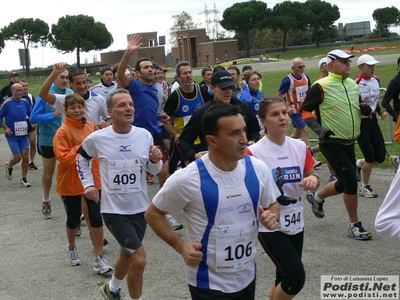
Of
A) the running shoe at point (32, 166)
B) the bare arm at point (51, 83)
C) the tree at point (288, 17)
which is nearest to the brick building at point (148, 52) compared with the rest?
the tree at point (288, 17)

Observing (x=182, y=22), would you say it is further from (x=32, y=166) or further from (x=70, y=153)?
(x=70, y=153)

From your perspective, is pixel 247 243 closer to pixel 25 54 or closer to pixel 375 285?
pixel 375 285

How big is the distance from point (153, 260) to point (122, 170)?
185 cm

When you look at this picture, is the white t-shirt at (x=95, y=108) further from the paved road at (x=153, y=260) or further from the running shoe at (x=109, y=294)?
the running shoe at (x=109, y=294)

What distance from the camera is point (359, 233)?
7.25 m

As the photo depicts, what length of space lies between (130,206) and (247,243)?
6.58 ft

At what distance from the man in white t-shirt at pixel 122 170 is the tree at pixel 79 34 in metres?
→ 117

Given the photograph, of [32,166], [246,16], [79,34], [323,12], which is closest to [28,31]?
[79,34]

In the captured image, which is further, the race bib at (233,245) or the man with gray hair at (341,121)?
the man with gray hair at (341,121)

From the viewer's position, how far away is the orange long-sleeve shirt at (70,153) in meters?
6.53

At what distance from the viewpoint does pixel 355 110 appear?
7336mm

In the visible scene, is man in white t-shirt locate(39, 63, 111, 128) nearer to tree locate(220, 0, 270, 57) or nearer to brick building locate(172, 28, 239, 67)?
brick building locate(172, 28, 239, 67)

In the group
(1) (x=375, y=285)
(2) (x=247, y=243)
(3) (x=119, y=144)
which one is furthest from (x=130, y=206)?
(1) (x=375, y=285)

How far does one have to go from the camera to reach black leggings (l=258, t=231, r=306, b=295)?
14.5ft
